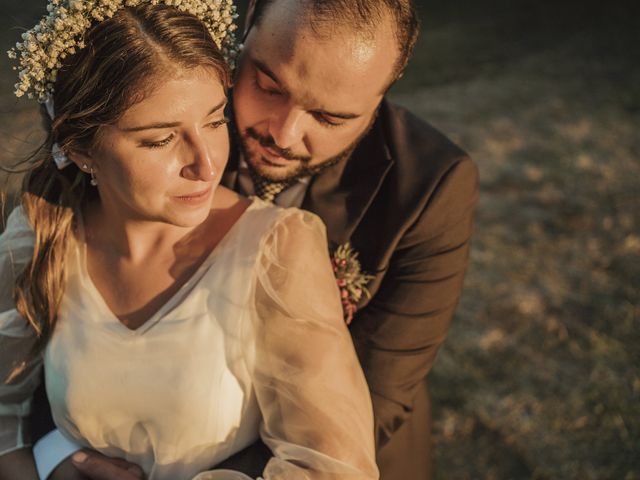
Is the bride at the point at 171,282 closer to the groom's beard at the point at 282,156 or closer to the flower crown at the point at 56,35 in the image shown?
the flower crown at the point at 56,35

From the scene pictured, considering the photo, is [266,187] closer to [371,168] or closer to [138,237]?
[371,168]

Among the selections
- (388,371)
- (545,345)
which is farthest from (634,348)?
(388,371)

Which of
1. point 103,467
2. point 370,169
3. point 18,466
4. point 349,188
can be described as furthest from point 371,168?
point 18,466

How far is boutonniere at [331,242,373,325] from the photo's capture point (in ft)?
9.03

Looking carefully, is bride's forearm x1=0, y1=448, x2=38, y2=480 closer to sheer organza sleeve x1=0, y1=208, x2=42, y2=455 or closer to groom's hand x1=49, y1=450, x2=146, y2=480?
sheer organza sleeve x1=0, y1=208, x2=42, y2=455

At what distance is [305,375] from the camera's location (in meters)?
2.24

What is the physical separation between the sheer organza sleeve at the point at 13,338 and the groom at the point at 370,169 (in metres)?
0.51

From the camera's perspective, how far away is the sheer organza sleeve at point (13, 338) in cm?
270

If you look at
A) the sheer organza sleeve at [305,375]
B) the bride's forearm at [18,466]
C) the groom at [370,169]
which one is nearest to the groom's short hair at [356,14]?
the groom at [370,169]

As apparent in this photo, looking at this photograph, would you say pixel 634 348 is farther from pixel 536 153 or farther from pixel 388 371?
pixel 536 153

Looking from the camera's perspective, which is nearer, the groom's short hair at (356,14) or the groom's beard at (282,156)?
the groom's short hair at (356,14)

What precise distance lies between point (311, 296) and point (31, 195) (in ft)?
3.81

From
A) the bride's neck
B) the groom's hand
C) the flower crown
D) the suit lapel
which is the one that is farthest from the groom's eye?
the groom's hand

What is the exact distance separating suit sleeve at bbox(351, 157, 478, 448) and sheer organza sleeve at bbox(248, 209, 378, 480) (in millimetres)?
527
